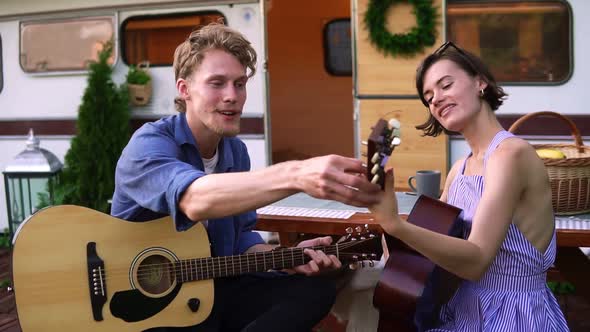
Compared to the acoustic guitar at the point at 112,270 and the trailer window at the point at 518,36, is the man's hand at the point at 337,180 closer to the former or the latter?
the acoustic guitar at the point at 112,270

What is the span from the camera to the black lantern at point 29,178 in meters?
5.95

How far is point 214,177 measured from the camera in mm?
1941

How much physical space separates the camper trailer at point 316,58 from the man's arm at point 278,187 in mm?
3626

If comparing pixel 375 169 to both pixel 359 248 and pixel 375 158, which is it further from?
pixel 359 248

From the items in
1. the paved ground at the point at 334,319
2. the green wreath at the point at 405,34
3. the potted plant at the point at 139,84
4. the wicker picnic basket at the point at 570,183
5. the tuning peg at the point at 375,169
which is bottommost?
the paved ground at the point at 334,319

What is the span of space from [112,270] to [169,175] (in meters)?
0.55

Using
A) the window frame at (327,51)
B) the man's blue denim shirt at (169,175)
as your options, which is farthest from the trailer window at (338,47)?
the man's blue denim shirt at (169,175)

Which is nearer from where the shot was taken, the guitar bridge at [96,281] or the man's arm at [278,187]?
the man's arm at [278,187]

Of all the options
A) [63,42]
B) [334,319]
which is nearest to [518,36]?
[334,319]

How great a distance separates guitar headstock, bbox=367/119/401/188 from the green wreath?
3758mm

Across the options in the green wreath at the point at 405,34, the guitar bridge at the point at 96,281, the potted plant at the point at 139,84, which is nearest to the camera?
the guitar bridge at the point at 96,281

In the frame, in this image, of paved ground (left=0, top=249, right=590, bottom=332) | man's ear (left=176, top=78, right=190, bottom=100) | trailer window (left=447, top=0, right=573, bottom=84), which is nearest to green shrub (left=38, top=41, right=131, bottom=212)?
paved ground (left=0, top=249, right=590, bottom=332)

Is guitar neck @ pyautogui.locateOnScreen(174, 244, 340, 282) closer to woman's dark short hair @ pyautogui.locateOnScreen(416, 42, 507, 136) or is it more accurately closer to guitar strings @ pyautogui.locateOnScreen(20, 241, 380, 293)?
guitar strings @ pyautogui.locateOnScreen(20, 241, 380, 293)

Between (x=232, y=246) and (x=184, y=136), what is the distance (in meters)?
0.51
